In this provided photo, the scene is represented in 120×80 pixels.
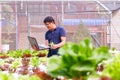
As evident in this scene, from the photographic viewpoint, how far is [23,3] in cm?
960

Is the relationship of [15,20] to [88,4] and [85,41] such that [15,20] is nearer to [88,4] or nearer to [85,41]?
[88,4]

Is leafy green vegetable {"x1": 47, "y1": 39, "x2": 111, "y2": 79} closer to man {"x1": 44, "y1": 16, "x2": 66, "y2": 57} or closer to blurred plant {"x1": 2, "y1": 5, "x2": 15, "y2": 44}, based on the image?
man {"x1": 44, "y1": 16, "x2": 66, "y2": 57}

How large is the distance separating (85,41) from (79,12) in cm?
864

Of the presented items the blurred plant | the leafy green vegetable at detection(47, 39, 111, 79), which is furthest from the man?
the blurred plant

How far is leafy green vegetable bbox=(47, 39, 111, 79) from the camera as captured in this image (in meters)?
0.85

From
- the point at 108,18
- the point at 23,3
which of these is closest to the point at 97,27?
the point at 108,18

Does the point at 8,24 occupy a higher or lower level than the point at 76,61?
lower

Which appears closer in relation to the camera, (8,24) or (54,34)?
(54,34)

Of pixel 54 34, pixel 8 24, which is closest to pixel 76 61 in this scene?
pixel 54 34

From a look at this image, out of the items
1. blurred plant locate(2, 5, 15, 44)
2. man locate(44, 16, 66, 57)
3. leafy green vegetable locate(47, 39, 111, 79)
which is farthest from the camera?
blurred plant locate(2, 5, 15, 44)

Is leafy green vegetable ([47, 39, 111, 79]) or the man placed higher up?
leafy green vegetable ([47, 39, 111, 79])

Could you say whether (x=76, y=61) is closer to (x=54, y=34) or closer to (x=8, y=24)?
(x=54, y=34)

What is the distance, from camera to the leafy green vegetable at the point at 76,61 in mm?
848

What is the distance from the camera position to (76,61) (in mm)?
854
